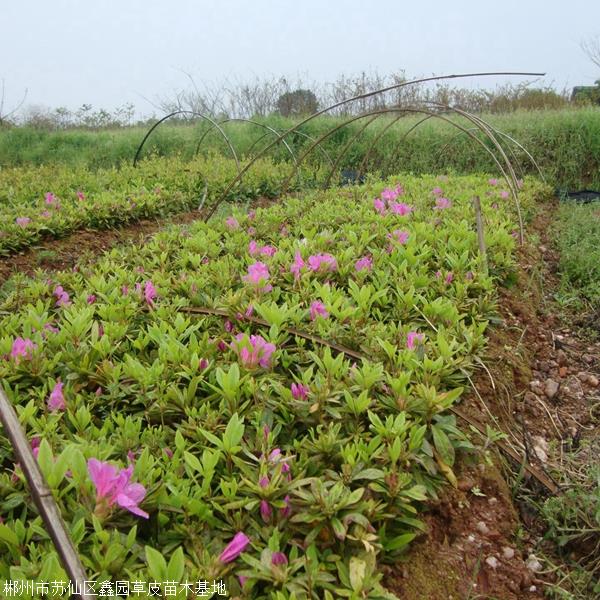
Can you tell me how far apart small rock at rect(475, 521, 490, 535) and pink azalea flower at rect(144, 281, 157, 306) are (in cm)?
138

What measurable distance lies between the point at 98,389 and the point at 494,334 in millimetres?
1593

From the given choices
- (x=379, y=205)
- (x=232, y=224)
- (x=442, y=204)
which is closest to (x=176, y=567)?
(x=232, y=224)

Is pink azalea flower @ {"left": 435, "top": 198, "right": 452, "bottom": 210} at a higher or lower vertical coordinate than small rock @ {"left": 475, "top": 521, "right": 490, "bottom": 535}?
higher

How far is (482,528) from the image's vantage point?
1.42 metres

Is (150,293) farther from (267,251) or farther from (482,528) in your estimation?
(482,528)

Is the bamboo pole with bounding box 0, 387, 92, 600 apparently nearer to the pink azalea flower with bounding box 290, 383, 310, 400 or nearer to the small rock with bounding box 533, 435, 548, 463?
the pink azalea flower with bounding box 290, 383, 310, 400

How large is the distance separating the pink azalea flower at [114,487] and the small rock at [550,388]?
190 cm

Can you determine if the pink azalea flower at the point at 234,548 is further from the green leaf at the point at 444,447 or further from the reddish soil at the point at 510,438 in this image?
the green leaf at the point at 444,447

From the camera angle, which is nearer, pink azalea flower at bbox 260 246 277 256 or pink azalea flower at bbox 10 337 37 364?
pink azalea flower at bbox 10 337 37 364

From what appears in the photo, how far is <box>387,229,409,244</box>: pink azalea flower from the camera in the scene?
3.02 m

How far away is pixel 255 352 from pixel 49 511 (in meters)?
0.99

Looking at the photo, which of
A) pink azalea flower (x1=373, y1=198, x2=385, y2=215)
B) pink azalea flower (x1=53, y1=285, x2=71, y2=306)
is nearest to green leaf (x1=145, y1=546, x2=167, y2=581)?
pink azalea flower (x1=53, y1=285, x2=71, y2=306)

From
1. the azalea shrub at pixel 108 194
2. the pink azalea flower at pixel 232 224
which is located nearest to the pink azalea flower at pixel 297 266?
the pink azalea flower at pixel 232 224

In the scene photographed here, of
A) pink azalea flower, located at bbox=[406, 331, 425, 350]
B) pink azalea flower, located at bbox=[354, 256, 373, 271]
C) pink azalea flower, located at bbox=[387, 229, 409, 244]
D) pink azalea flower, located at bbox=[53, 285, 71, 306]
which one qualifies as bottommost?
pink azalea flower, located at bbox=[406, 331, 425, 350]
